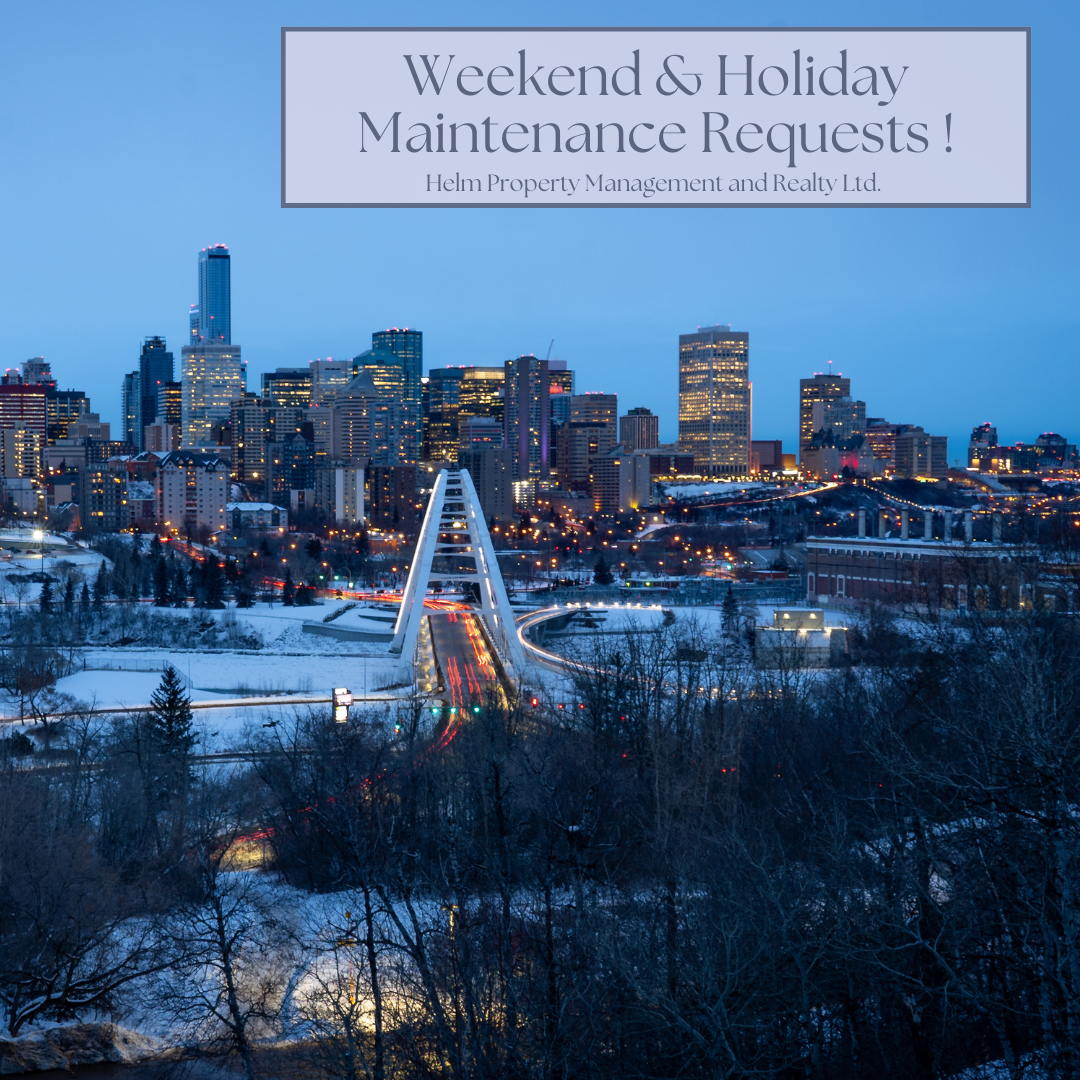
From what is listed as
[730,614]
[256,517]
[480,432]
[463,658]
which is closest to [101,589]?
[463,658]

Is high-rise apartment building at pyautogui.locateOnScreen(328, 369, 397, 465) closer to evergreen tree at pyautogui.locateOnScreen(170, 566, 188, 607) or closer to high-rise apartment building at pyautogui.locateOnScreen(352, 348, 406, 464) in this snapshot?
high-rise apartment building at pyautogui.locateOnScreen(352, 348, 406, 464)

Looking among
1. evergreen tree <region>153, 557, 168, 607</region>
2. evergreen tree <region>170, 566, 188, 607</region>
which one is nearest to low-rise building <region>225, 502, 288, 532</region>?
evergreen tree <region>153, 557, 168, 607</region>

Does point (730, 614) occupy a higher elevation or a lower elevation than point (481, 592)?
lower

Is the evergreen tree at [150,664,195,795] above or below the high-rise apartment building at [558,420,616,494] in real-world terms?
below

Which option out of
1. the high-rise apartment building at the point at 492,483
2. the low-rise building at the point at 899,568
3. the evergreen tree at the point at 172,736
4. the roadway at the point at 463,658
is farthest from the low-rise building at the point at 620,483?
the evergreen tree at the point at 172,736

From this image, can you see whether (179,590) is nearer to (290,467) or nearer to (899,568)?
(899,568)

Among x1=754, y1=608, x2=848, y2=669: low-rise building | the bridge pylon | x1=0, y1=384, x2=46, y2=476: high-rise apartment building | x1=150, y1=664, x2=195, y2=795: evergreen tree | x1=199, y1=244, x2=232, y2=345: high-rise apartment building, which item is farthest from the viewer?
x1=199, y1=244, x2=232, y2=345: high-rise apartment building

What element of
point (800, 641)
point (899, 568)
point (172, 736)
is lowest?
point (172, 736)
